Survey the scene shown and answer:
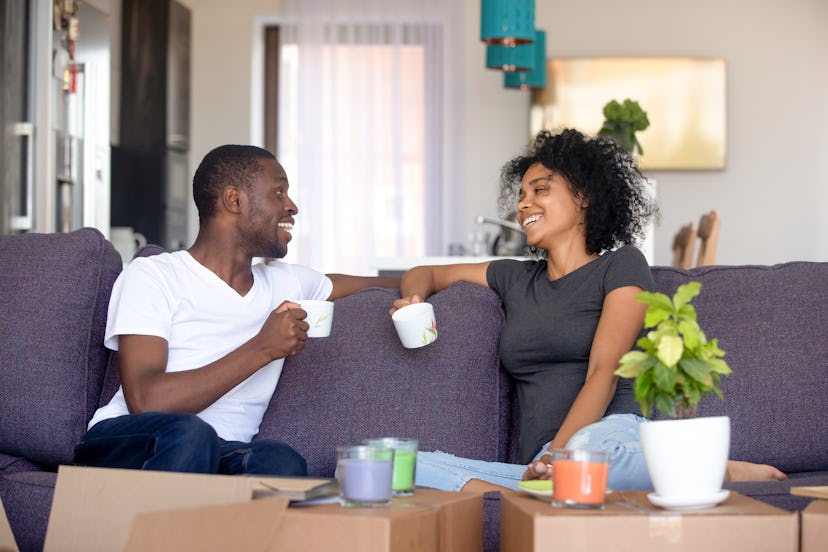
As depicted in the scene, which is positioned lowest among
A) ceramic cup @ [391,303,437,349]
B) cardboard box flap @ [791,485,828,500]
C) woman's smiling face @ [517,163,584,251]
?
cardboard box flap @ [791,485,828,500]

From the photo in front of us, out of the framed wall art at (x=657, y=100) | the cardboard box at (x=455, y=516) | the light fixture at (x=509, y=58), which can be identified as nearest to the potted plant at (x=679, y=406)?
the cardboard box at (x=455, y=516)

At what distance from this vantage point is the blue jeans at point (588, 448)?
6.48 feet

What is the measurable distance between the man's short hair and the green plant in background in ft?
7.25

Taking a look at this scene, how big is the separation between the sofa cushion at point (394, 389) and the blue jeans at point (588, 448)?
17 centimetres

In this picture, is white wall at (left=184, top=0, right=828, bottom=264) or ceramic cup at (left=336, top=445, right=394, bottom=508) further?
white wall at (left=184, top=0, right=828, bottom=264)

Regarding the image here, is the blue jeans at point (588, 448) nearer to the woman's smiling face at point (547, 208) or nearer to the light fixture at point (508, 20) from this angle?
the woman's smiling face at point (547, 208)

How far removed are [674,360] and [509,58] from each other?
13.0ft

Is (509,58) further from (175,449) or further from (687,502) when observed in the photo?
(687,502)

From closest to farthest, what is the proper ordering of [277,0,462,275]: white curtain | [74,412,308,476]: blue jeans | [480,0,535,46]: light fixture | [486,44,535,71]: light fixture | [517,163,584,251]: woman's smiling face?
[74,412,308,476]: blue jeans → [517,163,584,251]: woman's smiling face → [480,0,535,46]: light fixture → [486,44,535,71]: light fixture → [277,0,462,275]: white curtain

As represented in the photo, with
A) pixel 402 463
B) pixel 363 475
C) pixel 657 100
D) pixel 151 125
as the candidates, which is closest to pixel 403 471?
pixel 402 463

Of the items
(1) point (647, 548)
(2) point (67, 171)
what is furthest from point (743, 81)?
(1) point (647, 548)

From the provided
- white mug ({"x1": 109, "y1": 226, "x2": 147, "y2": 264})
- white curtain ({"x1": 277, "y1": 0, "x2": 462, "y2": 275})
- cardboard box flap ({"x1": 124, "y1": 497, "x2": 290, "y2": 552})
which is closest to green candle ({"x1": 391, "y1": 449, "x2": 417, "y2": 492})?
cardboard box flap ({"x1": 124, "y1": 497, "x2": 290, "y2": 552})

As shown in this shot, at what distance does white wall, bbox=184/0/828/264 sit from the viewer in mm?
7090

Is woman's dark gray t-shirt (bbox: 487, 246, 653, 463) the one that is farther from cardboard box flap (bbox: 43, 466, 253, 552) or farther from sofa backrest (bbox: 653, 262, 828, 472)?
cardboard box flap (bbox: 43, 466, 253, 552)
